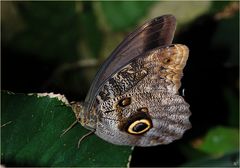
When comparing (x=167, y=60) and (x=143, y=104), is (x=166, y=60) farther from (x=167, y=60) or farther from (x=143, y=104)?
(x=143, y=104)

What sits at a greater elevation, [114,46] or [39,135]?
[114,46]

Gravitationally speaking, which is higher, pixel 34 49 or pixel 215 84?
pixel 34 49

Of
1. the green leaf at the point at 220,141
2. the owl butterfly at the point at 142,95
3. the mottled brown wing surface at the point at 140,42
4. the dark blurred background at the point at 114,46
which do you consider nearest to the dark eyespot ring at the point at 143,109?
the owl butterfly at the point at 142,95

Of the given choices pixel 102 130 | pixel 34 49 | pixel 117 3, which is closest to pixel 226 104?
pixel 117 3

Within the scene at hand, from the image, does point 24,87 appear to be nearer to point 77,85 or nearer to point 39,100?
point 77,85

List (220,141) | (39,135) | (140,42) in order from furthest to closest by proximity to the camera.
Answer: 1. (220,141)
2. (140,42)
3. (39,135)

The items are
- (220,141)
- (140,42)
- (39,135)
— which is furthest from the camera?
(220,141)

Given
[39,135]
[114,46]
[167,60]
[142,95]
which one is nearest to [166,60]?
[167,60]

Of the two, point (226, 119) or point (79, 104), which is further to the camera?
point (226, 119)
